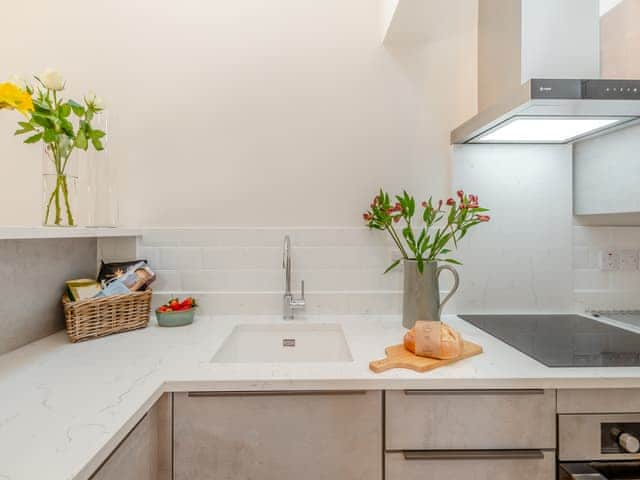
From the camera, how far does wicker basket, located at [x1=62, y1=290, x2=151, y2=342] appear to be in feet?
4.24

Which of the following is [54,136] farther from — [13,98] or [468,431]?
[468,431]

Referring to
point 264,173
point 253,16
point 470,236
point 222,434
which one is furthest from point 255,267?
point 253,16

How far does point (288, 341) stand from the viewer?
154cm

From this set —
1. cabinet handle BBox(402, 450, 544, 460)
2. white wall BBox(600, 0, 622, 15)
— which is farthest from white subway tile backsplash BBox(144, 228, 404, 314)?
white wall BBox(600, 0, 622, 15)

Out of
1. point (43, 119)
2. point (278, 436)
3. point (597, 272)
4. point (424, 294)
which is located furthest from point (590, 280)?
point (43, 119)

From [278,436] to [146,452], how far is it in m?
0.32

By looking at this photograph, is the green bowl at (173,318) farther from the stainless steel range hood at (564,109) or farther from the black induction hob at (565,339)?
the stainless steel range hood at (564,109)

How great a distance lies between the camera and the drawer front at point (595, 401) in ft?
3.25

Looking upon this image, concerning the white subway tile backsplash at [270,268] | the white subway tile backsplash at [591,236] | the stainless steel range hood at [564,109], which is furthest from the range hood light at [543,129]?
the white subway tile backsplash at [270,268]

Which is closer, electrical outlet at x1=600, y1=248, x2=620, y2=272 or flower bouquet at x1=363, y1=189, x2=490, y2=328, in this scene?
flower bouquet at x1=363, y1=189, x2=490, y2=328

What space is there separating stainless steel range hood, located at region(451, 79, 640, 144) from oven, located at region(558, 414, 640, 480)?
878 mm

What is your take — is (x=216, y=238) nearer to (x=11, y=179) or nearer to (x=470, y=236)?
(x=11, y=179)

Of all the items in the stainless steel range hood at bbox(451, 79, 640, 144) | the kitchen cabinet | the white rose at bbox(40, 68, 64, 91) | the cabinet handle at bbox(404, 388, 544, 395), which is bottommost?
the kitchen cabinet

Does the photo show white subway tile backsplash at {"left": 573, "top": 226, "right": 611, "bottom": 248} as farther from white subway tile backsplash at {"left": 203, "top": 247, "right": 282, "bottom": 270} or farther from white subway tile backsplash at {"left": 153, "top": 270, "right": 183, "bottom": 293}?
white subway tile backsplash at {"left": 153, "top": 270, "right": 183, "bottom": 293}
